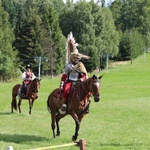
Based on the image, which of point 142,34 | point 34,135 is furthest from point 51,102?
point 142,34

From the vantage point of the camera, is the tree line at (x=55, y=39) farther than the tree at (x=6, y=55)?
Yes

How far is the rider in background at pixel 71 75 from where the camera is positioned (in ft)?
39.0

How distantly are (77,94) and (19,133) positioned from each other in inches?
120

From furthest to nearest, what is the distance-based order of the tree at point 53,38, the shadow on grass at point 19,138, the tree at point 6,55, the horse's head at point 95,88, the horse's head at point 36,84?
1. the tree at point 53,38
2. the tree at point 6,55
3. the horse's head at point 36,84
4. the shadow on grass at point 19,138
5. the horse's head at point 95,88

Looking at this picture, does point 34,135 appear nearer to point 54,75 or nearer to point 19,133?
point 19,133

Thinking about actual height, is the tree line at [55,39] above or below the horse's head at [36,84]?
above

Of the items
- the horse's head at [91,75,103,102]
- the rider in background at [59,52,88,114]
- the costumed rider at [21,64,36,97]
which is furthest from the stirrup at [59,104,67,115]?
the costumed rider at [21,64,36,97]

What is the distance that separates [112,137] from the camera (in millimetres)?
12430

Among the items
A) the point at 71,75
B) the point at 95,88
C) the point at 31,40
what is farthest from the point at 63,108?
the point at 31,40

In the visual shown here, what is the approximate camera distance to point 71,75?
12164 millimetres

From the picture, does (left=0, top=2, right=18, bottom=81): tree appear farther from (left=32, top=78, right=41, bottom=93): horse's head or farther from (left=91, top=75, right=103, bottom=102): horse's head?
(left=91, top=75, right=103, bottom=102): horse's head

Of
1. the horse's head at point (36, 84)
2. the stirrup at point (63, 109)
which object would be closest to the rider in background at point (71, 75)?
the stirrup at point (63, 109)

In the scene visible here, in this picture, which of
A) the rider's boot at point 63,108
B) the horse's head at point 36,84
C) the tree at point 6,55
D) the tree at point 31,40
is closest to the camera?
the rider's boot at point 63,108

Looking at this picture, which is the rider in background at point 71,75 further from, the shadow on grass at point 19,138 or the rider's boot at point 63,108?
the shadow on grass at point 19,138
